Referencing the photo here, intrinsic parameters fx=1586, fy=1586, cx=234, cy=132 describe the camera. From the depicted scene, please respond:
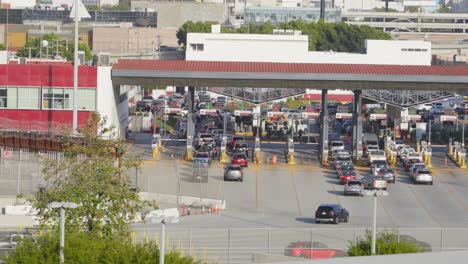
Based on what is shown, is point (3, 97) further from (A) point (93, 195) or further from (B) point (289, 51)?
(B) point (289, 51)

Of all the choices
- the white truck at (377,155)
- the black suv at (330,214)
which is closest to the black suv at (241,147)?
the white truck at (377,155)

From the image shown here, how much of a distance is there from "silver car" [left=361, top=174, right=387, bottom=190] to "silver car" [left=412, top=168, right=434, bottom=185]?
95.2 inches

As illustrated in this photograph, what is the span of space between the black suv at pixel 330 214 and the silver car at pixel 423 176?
13.4 metres

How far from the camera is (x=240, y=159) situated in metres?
75.1

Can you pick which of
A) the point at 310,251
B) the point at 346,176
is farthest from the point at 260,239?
the point at 346,176

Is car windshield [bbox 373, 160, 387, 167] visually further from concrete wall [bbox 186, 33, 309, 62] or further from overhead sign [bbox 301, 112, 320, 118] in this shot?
concrete wall [bbox 186, 33, 309, 62]

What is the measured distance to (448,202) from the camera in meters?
65.1

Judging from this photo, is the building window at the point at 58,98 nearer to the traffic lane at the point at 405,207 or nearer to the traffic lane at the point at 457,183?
the traffic lane at the point at 405,207

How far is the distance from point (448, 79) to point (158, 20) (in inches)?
4861

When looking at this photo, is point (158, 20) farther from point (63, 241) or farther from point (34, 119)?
point (63, 241)

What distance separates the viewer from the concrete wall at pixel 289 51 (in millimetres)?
107688

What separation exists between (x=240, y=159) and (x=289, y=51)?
3715 centimetres

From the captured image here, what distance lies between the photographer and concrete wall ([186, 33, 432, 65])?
108m

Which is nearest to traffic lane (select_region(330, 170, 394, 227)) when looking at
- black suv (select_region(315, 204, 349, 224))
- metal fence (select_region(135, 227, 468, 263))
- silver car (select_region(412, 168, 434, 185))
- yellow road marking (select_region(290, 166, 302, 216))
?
black suv (select_region(315, 204, 349, 224))
